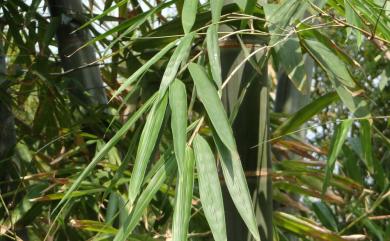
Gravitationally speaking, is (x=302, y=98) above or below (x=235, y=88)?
below

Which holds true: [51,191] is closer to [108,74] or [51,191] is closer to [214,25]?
[108,74]

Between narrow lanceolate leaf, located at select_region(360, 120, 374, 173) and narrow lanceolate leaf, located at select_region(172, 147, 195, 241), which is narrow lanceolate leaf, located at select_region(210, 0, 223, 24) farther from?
narrow lanceolate leaf, located at select_region(360, 120, 374, 173)

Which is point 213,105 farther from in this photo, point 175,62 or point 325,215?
point 325,215

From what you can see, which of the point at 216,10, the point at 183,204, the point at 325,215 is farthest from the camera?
the point at 325,215

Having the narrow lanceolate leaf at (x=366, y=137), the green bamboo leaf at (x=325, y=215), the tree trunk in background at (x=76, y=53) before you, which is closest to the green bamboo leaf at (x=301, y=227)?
the narrow lanceolate leaf at (x=366, y=137)

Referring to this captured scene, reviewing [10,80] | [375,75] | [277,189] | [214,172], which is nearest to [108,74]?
[10,80]

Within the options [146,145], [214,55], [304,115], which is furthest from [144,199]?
[304,115]
